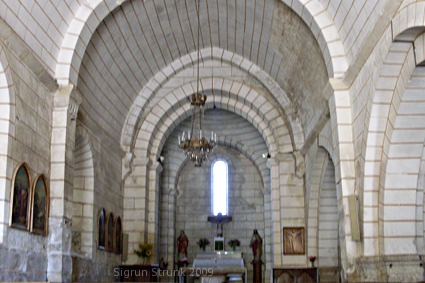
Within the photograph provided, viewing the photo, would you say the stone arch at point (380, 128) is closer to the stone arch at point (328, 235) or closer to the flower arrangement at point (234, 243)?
the stone arch at point (328, 235)

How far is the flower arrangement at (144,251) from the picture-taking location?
491 inches

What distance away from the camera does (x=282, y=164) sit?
13.1 metres

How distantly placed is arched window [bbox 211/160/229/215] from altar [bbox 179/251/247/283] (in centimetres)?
227

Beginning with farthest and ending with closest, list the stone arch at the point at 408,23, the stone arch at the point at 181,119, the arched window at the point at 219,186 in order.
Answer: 1. the arched window at the point at 219,186
2. the stone arch at the point at 181,119
3. the stone arch at the point at 408,23

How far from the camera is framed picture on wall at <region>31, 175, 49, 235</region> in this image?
301 inches

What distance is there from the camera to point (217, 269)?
11.0 meters

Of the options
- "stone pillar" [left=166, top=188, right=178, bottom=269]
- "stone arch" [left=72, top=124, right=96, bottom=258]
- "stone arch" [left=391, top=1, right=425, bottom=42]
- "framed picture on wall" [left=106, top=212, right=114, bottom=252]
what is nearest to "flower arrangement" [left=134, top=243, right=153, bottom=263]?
"framed picture on wall" [left=106, top=212, right=114, bottom=252]

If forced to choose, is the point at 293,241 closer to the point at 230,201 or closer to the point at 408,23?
the point at 230,201

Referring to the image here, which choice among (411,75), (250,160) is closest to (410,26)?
(411,75)

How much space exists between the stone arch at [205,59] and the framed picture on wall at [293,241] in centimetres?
189

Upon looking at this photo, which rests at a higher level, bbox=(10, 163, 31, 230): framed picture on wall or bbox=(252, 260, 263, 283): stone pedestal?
bbox=(10, 163, 31, 230): framed picture on wall

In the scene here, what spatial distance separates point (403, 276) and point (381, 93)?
239 cm

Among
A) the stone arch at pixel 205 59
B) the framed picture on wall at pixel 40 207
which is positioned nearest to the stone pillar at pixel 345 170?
the stone arch at pixel 205 59

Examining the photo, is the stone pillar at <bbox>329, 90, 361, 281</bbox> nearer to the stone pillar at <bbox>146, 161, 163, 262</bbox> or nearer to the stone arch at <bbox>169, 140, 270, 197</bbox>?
the stone pillar at <bbox>146, 161, 163, 262</bbox>
